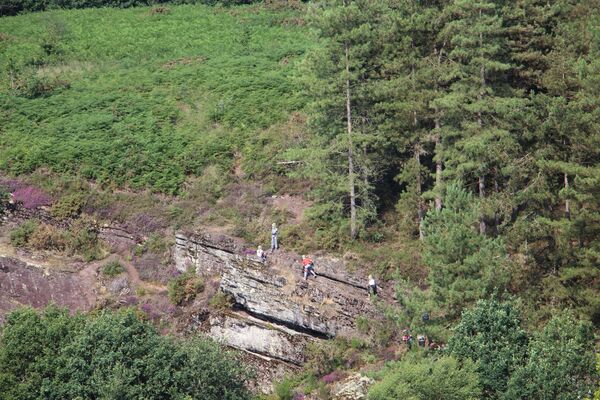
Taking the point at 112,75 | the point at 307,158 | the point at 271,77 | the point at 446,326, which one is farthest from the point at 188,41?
the point at 446,326

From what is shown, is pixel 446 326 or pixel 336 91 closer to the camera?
pixel 446 326

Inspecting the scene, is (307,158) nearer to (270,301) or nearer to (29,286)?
(270,301)

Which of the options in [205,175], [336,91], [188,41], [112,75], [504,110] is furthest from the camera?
[188,41]

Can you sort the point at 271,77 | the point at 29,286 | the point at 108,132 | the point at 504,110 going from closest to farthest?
the point at 504,110
the point at 29,286
the point at 108,132
the point at 271,77

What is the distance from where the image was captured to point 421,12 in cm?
3856

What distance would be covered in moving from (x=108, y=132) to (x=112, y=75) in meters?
8.79

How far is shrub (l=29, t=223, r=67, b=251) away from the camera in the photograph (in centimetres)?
4228

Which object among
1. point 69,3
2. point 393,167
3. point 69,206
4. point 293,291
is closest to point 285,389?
point 293,291

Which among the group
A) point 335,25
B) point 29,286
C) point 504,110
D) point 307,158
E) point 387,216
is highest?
point 335,25

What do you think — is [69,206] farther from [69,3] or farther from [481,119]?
[69,3]

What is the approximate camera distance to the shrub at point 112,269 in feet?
136

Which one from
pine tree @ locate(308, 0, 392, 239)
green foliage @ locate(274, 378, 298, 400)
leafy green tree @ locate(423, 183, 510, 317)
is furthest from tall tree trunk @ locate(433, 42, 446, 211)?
green foliage @ locate(274, 378, 298, 400)

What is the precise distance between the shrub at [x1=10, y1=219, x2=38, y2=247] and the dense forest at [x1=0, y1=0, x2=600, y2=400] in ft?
0.49

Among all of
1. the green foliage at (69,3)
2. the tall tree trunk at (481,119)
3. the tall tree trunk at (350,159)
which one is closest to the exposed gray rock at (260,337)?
the tall tree trunk at (350,159)
